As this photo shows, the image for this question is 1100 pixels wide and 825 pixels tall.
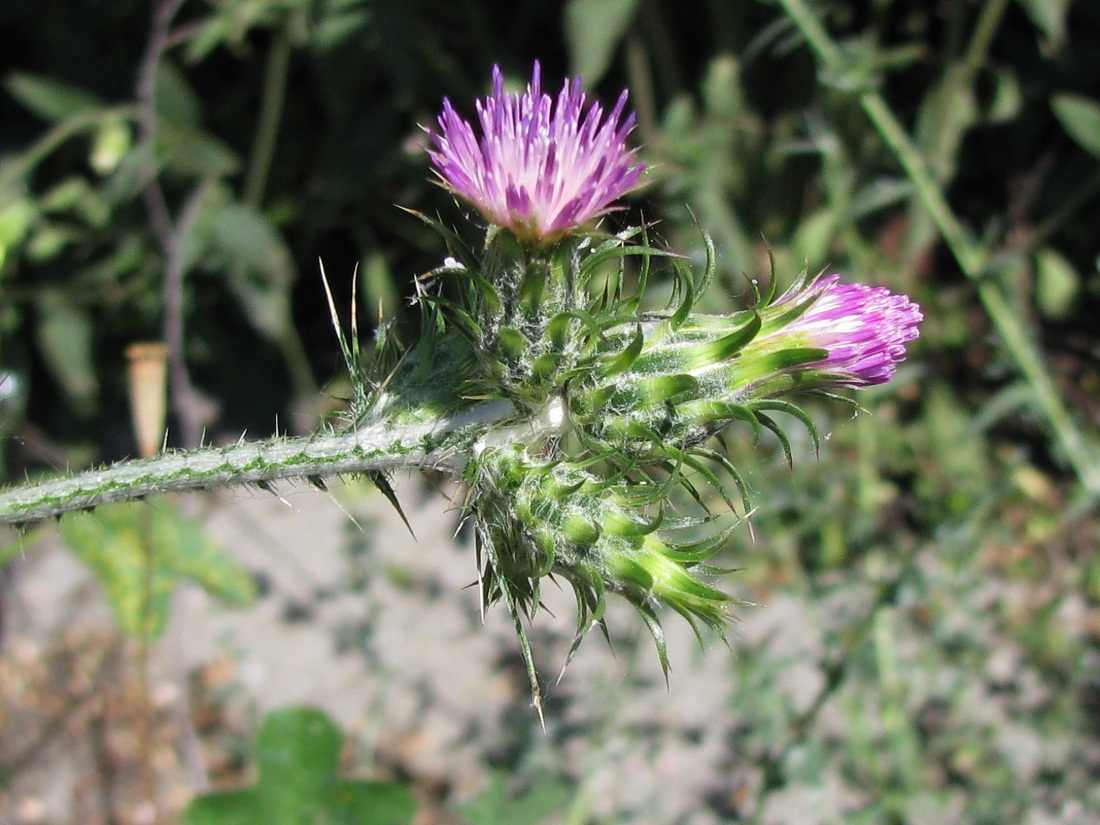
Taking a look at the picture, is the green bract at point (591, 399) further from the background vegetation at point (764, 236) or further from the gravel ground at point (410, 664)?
the gravel ground at point (410, 664)

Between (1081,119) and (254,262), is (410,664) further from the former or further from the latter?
(1081,119)

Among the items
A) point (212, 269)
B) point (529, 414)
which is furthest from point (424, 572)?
point (529, 414)

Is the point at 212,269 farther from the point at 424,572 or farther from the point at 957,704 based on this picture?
the point at 957,704

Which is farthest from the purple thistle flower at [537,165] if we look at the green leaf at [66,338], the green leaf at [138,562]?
the green leaf at [66,338]

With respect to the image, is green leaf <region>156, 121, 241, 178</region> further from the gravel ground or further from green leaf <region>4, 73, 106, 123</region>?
the gravel ground

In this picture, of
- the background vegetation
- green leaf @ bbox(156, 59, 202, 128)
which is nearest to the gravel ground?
the background vegetation

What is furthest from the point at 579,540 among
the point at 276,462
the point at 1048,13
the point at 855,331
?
the point at 1048,13
